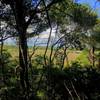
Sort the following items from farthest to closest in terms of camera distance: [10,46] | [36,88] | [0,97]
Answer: [10,46], [36,88], [0,97]

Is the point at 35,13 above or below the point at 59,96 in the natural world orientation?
above

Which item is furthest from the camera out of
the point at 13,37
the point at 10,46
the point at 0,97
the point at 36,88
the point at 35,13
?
the point at 10,46

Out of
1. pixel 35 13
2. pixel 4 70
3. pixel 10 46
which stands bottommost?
pixel 4 70

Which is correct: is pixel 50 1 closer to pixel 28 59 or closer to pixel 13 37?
pixel 13 37

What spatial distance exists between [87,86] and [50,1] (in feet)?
7.60

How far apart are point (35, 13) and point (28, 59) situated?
62.9 inches

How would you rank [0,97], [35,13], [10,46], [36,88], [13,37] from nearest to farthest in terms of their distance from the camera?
1. [0,97]
2. [36,88]
3. [35,13]
4. [13,37]
5. [10,46]

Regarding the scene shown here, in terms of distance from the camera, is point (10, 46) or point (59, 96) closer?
point (59, 96)

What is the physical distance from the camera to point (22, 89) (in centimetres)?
802

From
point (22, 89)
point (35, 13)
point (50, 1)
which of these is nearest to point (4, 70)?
point (22, 89)

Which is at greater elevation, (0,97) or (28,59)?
(28,59)

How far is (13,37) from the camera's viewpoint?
9594mm

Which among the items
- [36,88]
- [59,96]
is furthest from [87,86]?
[36,88]

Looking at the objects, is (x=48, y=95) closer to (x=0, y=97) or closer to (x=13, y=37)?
(x=0, y=97)
